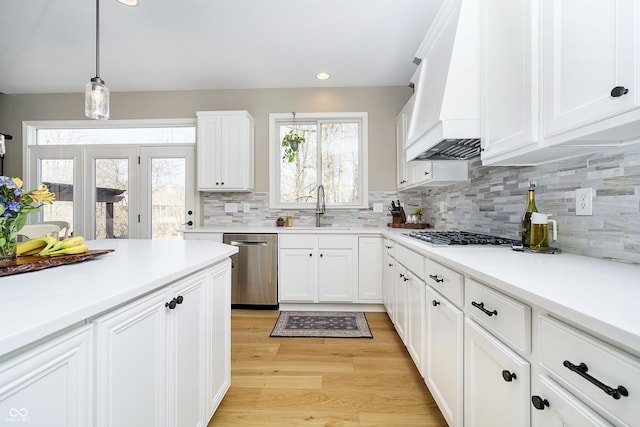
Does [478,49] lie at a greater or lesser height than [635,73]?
greater

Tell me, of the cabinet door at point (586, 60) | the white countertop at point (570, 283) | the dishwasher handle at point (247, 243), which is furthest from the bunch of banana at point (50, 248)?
the dishwasher handle at point (247, 243)

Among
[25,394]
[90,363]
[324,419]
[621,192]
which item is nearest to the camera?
[25,394]

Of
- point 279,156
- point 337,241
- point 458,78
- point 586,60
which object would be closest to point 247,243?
point 337,241

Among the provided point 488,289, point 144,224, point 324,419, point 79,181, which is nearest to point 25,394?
point 488,289

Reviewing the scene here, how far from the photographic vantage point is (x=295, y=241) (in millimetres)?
3322

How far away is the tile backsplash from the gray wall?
36.0 inches

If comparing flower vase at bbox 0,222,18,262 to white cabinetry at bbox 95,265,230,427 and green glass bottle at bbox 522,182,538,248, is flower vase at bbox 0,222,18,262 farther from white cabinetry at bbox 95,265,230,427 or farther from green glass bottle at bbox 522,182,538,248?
green glass bottle at bbox 522,182,538,248

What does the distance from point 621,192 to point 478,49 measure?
102cm

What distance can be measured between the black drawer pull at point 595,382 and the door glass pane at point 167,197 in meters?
4.10

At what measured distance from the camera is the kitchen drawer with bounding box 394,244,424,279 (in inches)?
73.8

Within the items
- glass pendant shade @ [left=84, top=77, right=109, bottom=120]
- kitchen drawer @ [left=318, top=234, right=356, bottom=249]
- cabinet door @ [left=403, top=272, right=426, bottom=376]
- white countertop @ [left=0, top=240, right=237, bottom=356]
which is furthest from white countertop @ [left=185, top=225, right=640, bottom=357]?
glass pendant shade @ [left=84, top=77, right=109, bottom=120]

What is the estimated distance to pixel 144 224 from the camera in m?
4.02

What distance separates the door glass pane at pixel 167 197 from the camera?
13.2 feet

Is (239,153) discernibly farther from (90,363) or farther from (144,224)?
(90,363)
